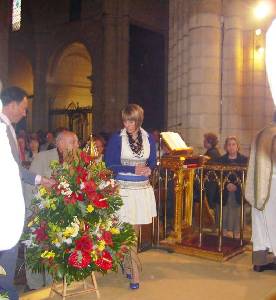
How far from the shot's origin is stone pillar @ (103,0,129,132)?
1794cm

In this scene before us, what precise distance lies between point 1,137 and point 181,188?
463 centimetres

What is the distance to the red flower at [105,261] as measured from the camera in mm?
3727

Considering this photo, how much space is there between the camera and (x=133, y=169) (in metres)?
4.31

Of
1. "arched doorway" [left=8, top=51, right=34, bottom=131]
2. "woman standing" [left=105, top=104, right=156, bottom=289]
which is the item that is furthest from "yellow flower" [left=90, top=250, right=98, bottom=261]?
"arched doorway" [left=8, top=51, right=34, bottom=131]

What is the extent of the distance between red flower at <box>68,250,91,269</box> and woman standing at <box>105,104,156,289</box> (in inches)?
27.7

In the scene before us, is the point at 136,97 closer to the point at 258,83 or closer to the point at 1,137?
the point at 258,83

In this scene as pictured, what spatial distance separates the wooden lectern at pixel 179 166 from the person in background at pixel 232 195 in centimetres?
105

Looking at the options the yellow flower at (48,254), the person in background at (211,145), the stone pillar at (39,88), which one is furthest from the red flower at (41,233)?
the stone pillar at (39,88)

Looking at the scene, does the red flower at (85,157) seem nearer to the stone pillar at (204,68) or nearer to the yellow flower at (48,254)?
the yellow flower at (48,254)

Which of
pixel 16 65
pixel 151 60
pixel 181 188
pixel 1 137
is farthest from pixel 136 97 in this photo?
pixel 1 137

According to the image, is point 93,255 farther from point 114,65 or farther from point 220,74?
point 114,65

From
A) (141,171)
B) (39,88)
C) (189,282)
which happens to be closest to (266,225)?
(189,282)

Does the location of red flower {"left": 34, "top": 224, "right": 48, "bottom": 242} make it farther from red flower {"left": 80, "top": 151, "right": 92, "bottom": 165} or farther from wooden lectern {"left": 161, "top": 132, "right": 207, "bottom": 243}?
wooden lectern {"left": 161, "top": 132, "right": 207, "bottom": 243}

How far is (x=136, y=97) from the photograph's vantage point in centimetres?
1917
